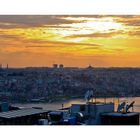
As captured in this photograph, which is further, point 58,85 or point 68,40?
point 58,85

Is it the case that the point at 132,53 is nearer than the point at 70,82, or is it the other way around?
the point at 132,53

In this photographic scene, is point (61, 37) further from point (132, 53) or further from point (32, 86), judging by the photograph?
point (32, 86)

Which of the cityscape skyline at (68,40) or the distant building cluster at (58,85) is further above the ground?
the cityscape skyline at (68,40)
